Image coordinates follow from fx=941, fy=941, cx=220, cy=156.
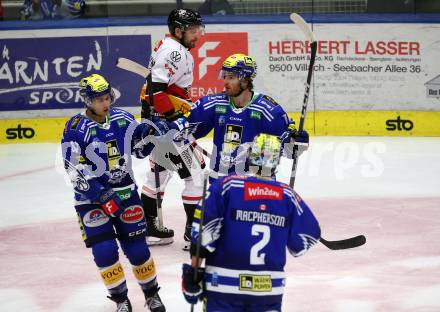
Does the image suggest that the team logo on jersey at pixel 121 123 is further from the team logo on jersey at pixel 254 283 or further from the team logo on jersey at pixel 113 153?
the team logo on jersey at pixel 254 283

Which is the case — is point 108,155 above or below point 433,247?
above

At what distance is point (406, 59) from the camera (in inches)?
448

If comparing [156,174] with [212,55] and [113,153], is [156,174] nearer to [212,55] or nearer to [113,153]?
[113,153]

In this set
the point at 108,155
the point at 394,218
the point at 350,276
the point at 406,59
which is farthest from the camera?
the point at 406,59

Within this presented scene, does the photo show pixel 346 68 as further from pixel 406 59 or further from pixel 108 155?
pixel 108 155

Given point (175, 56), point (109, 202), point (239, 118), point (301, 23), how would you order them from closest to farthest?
point (109, 202)
point (239, 118)
point (301, 23)
point (175, 56)

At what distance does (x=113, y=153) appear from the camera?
18.9 ft

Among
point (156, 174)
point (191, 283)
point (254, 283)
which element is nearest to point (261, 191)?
point (254, 283)

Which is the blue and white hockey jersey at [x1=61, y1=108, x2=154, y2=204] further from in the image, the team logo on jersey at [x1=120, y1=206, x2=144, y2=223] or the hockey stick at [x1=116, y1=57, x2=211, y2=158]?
the hockey stick at [x1=116, y1=57, x2=211, y2=158]

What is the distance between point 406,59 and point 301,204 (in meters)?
7.45

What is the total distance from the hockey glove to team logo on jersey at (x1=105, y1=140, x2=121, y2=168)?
0.23 m

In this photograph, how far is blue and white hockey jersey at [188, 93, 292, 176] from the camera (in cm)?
622

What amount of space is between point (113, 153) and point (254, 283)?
183cm

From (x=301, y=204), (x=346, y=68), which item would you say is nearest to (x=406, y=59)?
(x=346, y=68)
